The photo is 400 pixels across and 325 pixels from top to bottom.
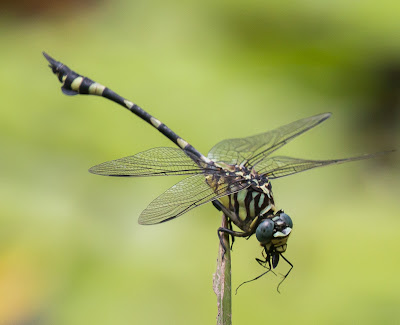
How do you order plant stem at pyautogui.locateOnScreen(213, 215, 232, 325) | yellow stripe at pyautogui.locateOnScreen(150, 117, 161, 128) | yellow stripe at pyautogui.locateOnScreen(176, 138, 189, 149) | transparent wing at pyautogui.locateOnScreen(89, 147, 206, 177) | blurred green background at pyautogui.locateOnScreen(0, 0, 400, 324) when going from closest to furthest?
plant stem at pyautogui.locateOnScreen(213, 215, 232, 325) → transparent wing at pyautogui.locateOnScreen(89, 147, 206, 177) → yellow stripe at pyautogui.locateOnScreen(176, 138, 189, 149) → yellow stripe at pyautogui.locateOnScreen(150, 117, 161, 128) → blurred green background at pyautogui.locateOnScreen(0, 0, 400, 324)

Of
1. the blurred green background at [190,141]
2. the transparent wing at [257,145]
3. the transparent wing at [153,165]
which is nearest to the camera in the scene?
the transparent wing at [153,165]

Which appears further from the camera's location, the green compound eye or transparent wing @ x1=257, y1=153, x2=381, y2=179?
transparent wing @ x1=257, y1=153, x2=381, y2=179

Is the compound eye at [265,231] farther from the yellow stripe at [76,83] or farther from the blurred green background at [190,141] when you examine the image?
the yellow stripe at [76,83]

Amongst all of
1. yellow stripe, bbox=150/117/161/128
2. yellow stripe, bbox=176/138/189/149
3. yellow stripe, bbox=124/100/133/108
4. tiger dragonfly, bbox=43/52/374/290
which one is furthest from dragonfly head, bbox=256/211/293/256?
yellow stripe, bbox=124/100/133/108

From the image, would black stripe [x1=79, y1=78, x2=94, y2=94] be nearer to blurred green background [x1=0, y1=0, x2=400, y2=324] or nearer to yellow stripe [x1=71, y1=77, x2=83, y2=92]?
yellow stripe [x1=71, y1=77, x2=83, y2=92]

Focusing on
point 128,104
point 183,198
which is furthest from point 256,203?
point 128,104

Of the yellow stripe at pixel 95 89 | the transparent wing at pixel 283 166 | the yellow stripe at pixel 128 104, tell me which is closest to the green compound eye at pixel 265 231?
the transparent wing at pixel 283 166
